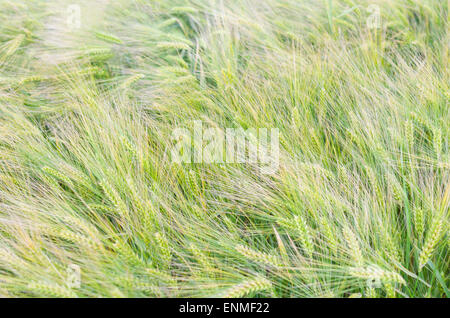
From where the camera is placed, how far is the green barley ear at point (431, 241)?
92cm

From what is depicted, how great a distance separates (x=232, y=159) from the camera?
1218mm

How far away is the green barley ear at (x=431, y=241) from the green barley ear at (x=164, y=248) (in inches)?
26.3

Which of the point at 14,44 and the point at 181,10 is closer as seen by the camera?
the point at 14,44

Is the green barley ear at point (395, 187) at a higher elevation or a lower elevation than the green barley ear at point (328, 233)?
higher

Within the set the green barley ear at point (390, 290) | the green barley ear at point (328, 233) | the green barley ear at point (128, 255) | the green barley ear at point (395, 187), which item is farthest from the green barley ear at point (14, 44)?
the green barley ear at point (390, 290)

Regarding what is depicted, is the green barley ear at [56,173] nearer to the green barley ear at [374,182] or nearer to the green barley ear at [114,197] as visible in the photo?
the green barley ear at [114,197]

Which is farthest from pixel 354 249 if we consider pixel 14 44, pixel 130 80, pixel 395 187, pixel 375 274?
pixel 14 44

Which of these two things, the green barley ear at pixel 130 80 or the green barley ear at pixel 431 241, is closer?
the green barley ear at pixel 431 241

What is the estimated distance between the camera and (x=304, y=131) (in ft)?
4.26

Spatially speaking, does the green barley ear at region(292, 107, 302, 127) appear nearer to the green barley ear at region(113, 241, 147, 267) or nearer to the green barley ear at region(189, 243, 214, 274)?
the green barley ear at region(189, 243, 214, 274)

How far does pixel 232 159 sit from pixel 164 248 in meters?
0.38

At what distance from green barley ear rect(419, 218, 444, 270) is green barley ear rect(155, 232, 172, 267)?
669mm

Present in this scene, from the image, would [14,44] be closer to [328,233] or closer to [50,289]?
[50,289]
